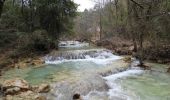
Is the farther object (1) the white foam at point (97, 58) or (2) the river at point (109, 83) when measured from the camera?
(1) the white foam at point (97, 58)

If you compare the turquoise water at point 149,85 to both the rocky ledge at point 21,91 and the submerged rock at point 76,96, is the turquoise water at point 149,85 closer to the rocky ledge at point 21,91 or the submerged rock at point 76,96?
the submerged rock at point 76,96

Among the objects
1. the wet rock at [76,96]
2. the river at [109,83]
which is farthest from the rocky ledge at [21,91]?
the wet rock at [76,96]

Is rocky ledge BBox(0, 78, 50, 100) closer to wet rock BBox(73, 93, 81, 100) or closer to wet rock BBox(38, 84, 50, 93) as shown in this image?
wet rock BBox(38, 84, 50, 93)

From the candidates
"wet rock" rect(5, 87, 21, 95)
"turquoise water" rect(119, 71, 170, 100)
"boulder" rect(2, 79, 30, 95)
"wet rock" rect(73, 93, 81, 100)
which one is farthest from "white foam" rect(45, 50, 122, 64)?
"wet rock" rect(73, 93, 81, 100)

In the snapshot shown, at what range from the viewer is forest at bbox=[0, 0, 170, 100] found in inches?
345

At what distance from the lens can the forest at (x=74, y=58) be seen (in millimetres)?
8773

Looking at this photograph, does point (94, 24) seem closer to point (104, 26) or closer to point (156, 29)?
point (104, 26)

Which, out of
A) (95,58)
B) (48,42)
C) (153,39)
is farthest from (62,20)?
(153,39)

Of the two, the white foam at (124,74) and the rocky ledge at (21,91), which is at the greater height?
the rocky ledge at (21,91)

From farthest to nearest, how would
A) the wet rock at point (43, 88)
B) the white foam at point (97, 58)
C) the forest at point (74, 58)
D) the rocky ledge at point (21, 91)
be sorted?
the white foam at point (97, 58)
the wet rock at point (43, 88)
the forest at point (74, 58)
the rocky ledge at point (21, 91)

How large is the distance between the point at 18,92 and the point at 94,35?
42.1 m

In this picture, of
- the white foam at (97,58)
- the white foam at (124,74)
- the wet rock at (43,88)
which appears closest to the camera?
the wet rock at (43,88)

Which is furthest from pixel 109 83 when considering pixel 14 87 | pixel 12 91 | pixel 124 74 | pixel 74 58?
pixel 74 58

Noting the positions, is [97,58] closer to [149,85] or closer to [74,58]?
[74,58]
